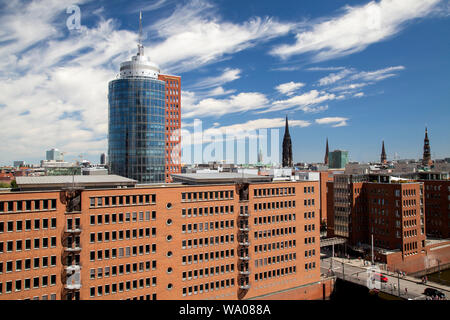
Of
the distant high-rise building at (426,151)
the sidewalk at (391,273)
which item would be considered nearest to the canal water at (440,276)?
the sidewalk at (391,273)

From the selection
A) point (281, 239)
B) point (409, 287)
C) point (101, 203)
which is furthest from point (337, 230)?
point (101, 203)

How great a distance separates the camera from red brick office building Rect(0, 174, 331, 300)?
47.4m

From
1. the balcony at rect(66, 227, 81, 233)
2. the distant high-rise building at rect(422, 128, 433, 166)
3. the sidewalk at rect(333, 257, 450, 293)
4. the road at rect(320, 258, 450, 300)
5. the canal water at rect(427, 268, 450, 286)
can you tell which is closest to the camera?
the balcony at rect(66, 227, 81, 233)

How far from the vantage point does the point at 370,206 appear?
104 metres

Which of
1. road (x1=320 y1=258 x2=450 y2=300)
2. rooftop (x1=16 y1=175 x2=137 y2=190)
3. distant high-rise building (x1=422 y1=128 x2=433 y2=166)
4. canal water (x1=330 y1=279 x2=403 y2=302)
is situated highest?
distant high-rise building (x1=422 y1=128 x2=433 y2=166)

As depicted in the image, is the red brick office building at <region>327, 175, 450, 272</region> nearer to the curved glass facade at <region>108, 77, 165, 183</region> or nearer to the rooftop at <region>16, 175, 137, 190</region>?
the curved glass facade at <region>108, 77, 165, 183</region>

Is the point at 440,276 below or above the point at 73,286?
below

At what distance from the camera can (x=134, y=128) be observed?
113m

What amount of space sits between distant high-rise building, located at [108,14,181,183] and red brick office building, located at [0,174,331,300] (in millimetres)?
43845

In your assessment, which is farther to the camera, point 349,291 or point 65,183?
point 349,291

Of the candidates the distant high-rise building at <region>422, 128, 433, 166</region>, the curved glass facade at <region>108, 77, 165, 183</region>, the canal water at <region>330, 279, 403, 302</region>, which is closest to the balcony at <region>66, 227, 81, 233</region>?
the canal water at <region>330, 279, 403, 302</region>

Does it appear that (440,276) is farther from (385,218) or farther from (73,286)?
(73,286)

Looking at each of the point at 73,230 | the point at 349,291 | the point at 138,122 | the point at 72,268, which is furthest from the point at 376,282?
the point at 138,122

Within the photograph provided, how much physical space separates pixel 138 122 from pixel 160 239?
2619 inches
